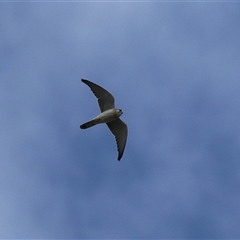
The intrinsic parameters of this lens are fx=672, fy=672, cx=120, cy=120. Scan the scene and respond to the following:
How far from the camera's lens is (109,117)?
108 feet

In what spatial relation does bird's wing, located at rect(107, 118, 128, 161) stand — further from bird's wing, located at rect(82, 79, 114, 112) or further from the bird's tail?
the bird's tail

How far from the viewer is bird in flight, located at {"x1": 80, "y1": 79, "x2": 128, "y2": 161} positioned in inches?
1292

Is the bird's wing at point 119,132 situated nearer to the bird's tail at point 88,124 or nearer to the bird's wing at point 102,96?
the bird's wing at point 102,96

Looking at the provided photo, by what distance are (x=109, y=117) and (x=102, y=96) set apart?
1120 millimetres

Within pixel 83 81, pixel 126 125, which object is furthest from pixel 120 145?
pixel 83 81

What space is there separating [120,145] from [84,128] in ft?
6.50

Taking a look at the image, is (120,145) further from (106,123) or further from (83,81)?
(83,81)

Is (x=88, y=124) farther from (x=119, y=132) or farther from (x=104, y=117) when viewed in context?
(x=119, y=132)

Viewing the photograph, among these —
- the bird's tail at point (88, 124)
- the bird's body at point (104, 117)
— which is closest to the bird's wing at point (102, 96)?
the bird's body at point (104, 117)

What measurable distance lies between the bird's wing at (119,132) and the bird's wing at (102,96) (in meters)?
0.86

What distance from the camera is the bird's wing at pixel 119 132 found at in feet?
109

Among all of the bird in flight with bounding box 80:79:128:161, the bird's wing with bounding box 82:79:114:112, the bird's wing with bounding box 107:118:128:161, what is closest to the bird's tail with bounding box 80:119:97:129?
the bird in flight with bounding box 80:79:128:161

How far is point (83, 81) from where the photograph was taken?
33031 mm

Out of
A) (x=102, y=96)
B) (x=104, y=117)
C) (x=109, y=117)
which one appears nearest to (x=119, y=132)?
(x=109, y=117)
